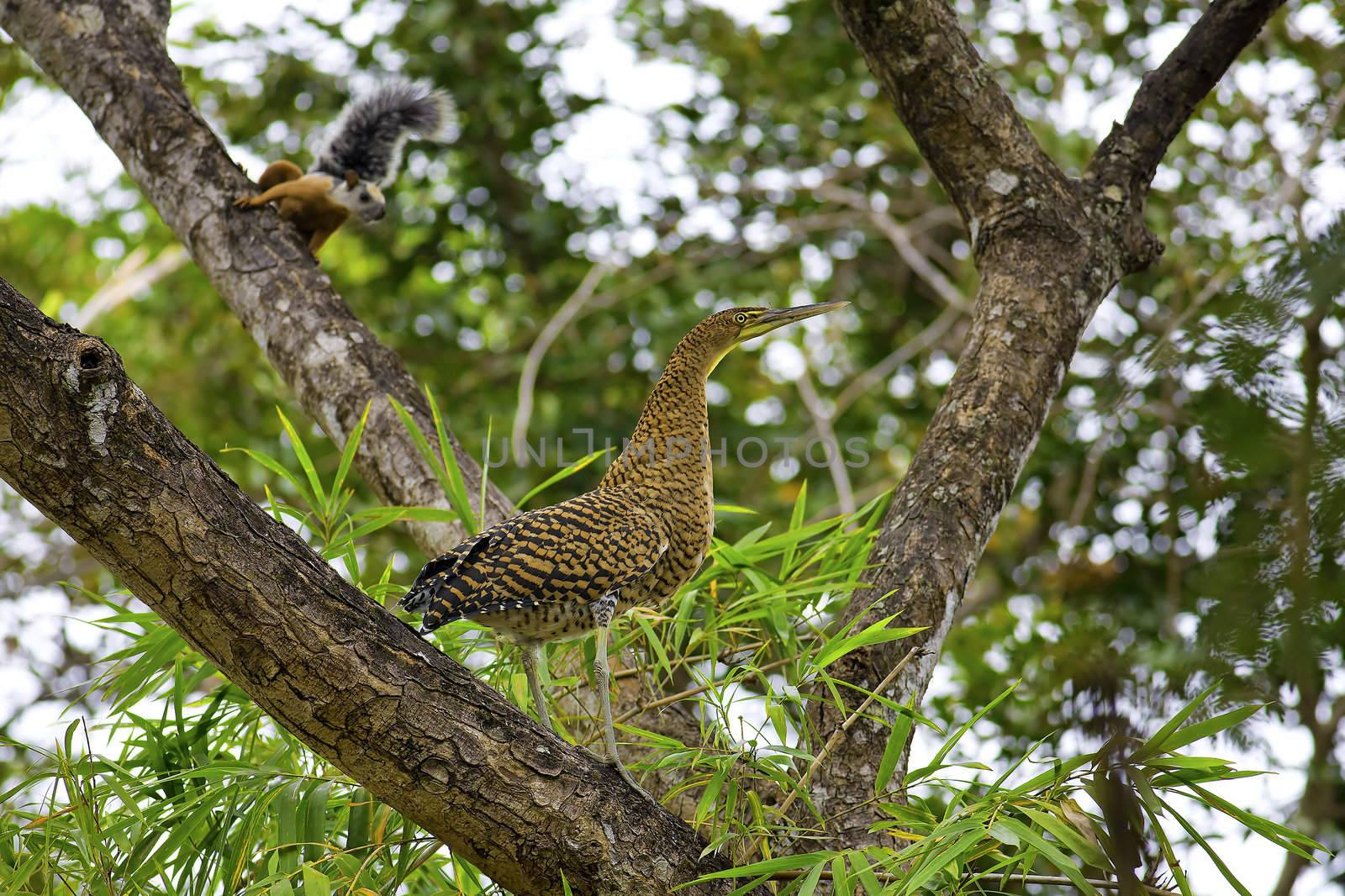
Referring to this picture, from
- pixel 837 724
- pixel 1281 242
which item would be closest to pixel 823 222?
pixel 837 724

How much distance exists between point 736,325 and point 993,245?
0.73m

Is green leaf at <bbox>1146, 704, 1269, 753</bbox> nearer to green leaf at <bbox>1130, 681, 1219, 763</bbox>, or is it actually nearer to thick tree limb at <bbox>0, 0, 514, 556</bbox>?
green leaf at <bbox>1130, 681, 1219, 763</bbox>

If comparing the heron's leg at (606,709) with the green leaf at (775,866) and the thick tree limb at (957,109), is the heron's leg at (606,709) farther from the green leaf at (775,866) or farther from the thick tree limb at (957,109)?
the thick tree limb at (957,109)

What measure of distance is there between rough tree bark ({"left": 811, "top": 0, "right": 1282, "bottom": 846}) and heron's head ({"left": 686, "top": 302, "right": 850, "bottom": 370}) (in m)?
0.48

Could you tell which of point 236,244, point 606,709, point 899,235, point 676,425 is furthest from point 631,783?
point 899,235

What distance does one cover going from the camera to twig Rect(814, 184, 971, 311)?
17.1 feet

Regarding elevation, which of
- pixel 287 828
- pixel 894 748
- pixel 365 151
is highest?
pixel 365 151

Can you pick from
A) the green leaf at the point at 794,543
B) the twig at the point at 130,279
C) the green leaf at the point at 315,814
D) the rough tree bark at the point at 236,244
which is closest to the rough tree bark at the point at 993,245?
the green leaf at the point at 794,543

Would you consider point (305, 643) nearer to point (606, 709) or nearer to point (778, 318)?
point (606, 709)

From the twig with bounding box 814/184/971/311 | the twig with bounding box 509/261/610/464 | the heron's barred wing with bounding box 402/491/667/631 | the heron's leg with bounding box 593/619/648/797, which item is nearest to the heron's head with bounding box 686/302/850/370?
the heron's barred wing with bounding box 402/491/667/631

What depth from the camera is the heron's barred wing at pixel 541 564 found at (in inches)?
106

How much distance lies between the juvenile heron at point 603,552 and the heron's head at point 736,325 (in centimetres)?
3

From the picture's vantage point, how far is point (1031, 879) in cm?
208

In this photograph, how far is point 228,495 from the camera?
6.39 ft
